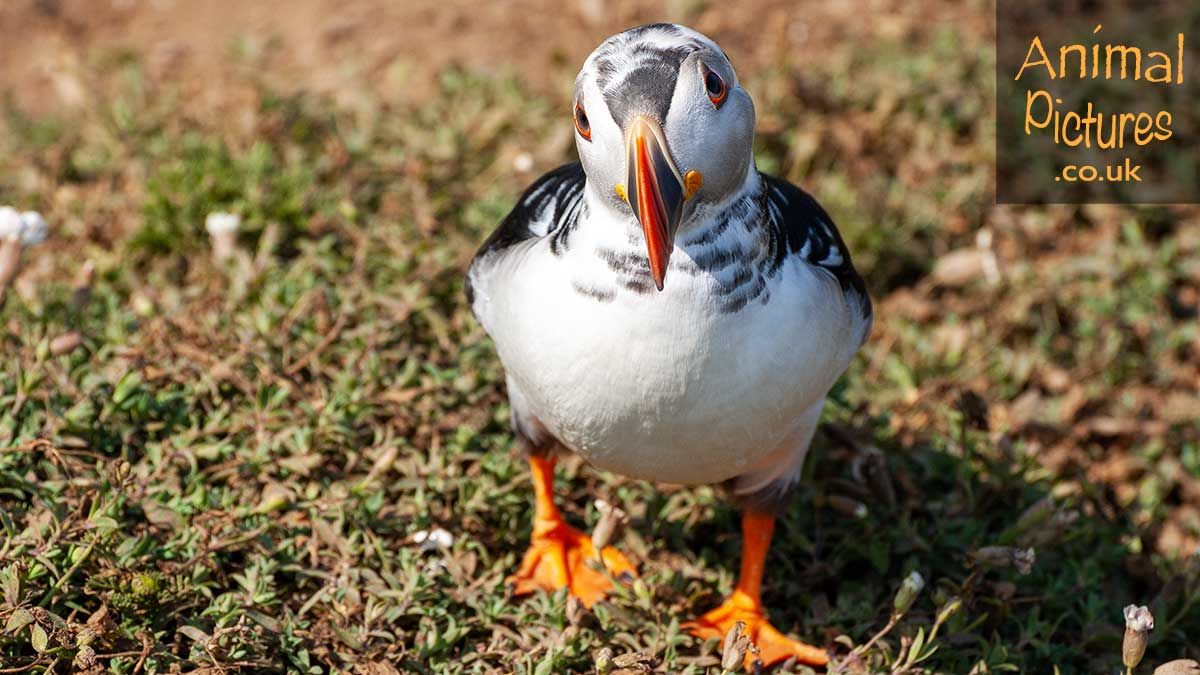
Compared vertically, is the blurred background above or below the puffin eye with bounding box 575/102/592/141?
below

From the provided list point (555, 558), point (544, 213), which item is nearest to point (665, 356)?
point (544, 213)

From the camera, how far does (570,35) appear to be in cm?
652

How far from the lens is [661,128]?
2867mm

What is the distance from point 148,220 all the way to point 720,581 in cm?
279

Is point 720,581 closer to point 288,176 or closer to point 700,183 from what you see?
point 700,183

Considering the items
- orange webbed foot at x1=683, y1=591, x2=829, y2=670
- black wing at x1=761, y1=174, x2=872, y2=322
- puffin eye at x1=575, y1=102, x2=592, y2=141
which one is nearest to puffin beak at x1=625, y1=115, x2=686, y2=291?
puffin eye at x1=575, y1=102, x2=592, y2=141

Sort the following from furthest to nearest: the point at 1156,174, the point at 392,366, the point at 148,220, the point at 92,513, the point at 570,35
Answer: the point at 570,35 → the point at 1156,174 → the point at 148,220 → the point at 392,366 → the point at 92,513

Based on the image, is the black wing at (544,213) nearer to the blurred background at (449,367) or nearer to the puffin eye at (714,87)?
the puffin eye at (714,87)

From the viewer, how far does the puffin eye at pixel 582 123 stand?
9.84ft

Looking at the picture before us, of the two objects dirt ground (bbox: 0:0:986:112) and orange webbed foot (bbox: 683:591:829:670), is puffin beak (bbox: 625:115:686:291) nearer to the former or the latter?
orange webbed foot (bbox: 683:591:829:670)

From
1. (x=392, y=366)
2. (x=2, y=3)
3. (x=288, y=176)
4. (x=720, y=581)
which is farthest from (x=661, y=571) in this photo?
(x=2, y=3)

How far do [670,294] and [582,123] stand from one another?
467mm

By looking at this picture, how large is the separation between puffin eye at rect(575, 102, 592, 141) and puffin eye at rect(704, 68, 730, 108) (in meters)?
0.29

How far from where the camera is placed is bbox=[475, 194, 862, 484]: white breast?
3.09 m
